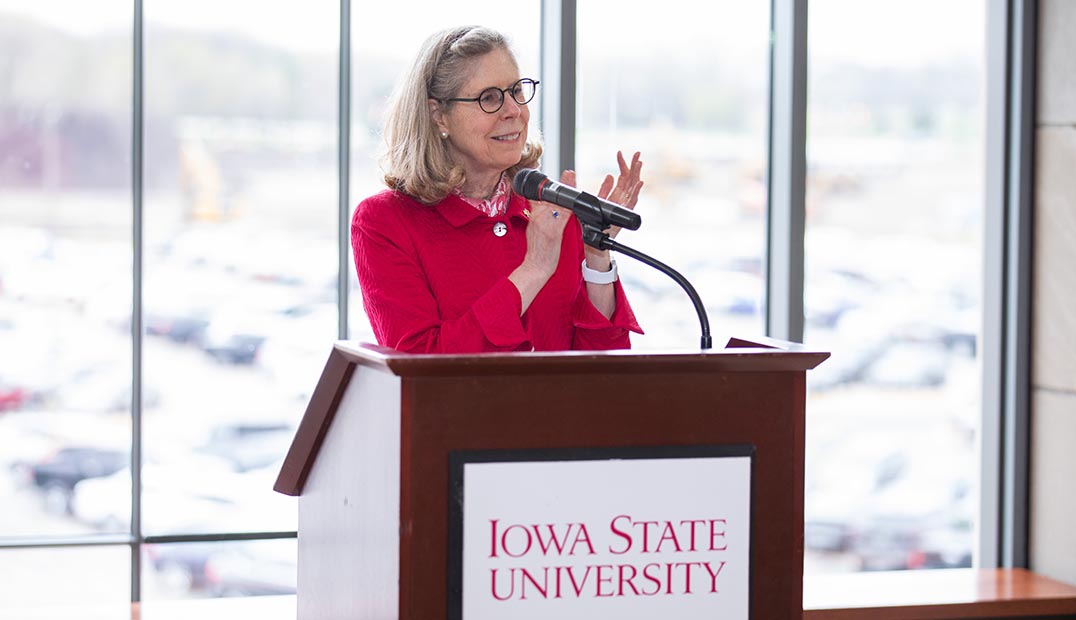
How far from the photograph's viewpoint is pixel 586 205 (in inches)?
71.7

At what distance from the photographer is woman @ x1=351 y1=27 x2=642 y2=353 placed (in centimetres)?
226

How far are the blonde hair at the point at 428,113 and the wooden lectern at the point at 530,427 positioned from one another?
58 centimetres

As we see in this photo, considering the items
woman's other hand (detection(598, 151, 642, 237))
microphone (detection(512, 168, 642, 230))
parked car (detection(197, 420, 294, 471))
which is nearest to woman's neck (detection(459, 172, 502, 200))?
woman's other hand (detection(598, 151, 642, 237))

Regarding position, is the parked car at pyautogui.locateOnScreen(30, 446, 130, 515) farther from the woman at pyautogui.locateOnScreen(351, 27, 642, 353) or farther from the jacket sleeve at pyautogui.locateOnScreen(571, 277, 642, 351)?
the jacket sleeve at pyautogui.locateOnScreen(571, 277, 642, 351)

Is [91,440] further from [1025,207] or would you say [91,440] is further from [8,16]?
[1025,207]

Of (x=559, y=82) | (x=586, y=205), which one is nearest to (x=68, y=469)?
(x=559, y=82)

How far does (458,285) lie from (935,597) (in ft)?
8.15

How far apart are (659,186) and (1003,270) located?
4.22 feet

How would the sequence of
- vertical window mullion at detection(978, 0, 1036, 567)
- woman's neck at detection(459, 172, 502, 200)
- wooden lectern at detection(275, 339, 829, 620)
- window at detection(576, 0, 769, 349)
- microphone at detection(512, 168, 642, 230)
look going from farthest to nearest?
vertical window mullion at detection(978, 0, 1036, 567) < window at detection(576, 0, 769, 349) < woman's neck at detection(459, 172, 502, 200) < microphone at detection(512, 168, 642, 230) < wooden lectern at detection(275, 339, 829, 620)

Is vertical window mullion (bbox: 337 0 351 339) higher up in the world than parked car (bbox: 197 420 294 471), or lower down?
higher up

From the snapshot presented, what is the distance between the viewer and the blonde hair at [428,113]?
7.67 feet

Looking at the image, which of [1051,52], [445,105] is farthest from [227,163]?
[1051,52]

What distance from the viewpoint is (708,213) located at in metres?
4.37

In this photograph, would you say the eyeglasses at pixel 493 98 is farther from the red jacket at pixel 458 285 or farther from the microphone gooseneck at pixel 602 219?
the microphone gooseneck at pixel 602 219
